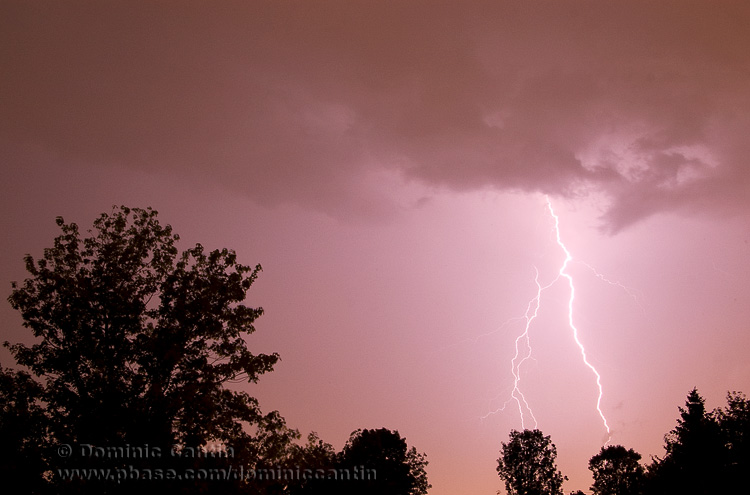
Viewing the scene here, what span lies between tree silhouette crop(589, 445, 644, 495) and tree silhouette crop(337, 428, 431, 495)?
1052 inches

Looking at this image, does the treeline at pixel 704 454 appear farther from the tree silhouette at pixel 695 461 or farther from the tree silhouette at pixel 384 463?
the tree silhouette at pixel 384 463

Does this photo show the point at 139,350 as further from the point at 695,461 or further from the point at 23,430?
the point at 695,461

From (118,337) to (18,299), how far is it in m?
3.50

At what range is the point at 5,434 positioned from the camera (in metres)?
15.1

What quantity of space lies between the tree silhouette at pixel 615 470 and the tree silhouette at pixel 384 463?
2672cm

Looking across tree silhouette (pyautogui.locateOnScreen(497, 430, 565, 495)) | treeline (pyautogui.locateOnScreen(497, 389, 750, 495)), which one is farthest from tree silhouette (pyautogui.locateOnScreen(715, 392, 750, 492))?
tree silhouette (pyautogui.locateOnScreen(497, 430, 565, 495))

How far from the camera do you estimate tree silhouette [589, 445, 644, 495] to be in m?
66.4

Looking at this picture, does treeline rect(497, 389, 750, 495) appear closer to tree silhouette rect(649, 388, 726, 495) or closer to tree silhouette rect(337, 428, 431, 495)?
tree silhouette rect(649, 388, 726, 495)

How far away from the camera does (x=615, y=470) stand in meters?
68.0

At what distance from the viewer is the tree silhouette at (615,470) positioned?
218 feet

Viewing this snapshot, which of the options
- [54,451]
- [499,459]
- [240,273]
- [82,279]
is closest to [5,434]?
[54,451]

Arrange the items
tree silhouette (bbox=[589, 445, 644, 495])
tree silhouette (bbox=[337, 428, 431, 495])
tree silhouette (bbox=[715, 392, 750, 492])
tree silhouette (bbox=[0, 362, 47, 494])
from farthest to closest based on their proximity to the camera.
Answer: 1. tree silhouette (bbox=[589, 445, 644, 495])
2. tree silhouette (bbox=[337, 428, 431, 495])
3. tree silhouette (bbox=[715, 392, 750, 492])
4. tree silhouette (bbox=[0, 362, 47, 494])

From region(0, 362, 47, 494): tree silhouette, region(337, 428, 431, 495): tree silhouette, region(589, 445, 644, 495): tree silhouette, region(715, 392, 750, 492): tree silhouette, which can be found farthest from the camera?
region(589, 445, 644, 495): tree silhouette

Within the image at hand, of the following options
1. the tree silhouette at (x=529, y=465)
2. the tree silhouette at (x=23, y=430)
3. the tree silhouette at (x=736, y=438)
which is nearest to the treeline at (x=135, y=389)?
the tree silhouette at (x=23, y=430)
